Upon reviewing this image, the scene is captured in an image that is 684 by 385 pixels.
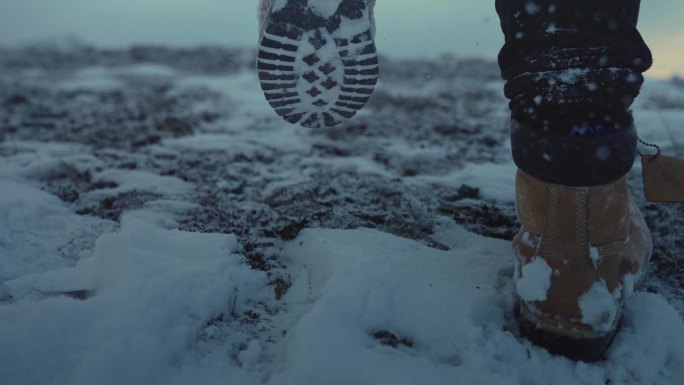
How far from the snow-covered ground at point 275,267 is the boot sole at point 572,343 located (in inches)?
1.1

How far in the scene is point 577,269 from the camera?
38.9 inches

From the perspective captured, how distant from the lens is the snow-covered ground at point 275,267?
2.96 ft

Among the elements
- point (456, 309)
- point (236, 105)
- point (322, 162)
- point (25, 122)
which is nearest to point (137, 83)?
point (236, 105)

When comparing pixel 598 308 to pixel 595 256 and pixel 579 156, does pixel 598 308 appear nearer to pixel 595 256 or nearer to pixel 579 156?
pixel 595 256

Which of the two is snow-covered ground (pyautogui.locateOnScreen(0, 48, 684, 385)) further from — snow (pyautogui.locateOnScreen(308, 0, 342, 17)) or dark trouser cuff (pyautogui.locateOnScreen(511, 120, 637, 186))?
snow (pyautogui.locateOnScreen(308, 0, 342, 17))

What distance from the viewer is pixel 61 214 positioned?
4.95 feet

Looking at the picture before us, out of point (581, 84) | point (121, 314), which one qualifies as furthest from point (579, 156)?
point (121, 314)

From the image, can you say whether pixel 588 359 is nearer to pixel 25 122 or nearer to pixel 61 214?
pixel 61 214

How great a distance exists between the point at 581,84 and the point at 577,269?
38 centimetres

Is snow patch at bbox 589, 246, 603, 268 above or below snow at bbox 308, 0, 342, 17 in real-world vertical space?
below

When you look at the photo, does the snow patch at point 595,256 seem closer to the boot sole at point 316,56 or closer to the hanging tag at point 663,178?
the hanging tag at point 663,178

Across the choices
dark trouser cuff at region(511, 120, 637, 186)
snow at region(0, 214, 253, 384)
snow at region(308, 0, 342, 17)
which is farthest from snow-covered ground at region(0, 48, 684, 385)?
snow at region(308, 0, 342, 17)

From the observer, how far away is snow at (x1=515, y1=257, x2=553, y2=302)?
1001 millimetres

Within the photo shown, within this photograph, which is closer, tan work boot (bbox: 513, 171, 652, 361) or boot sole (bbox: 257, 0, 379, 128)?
tan work boot (bbox: 513, 171, 652, 361)
